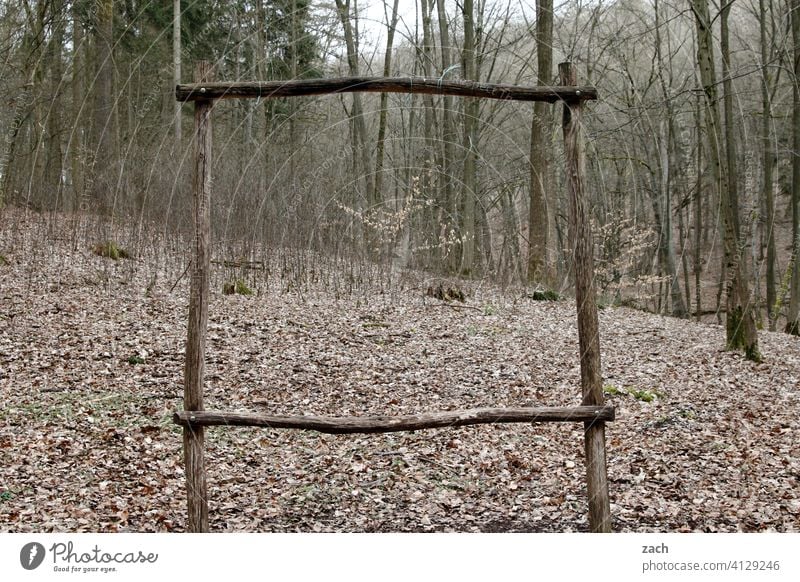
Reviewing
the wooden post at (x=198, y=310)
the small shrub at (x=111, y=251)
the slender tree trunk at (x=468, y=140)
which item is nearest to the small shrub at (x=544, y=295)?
the slender tree trunk at (x=468, y=140)

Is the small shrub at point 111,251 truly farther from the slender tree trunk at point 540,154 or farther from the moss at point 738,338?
the moss at point 738,338

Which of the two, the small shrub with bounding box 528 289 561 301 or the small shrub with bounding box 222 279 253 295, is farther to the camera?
the small shrub with bounding box 528 289 561 301

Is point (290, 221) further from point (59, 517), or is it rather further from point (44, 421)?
point (59, 517)

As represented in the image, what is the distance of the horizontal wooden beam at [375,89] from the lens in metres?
3.15

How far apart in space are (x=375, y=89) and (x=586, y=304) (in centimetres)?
144

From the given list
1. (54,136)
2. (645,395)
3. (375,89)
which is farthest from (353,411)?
(54,136)

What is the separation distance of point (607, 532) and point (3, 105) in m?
8.21

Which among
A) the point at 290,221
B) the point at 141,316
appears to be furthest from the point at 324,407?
the point at 290,221

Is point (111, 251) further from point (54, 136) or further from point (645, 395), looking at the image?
point (645, 395)

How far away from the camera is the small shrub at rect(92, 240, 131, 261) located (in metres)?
8.85

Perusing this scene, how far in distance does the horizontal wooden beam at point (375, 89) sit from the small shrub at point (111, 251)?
6246 millimetres
